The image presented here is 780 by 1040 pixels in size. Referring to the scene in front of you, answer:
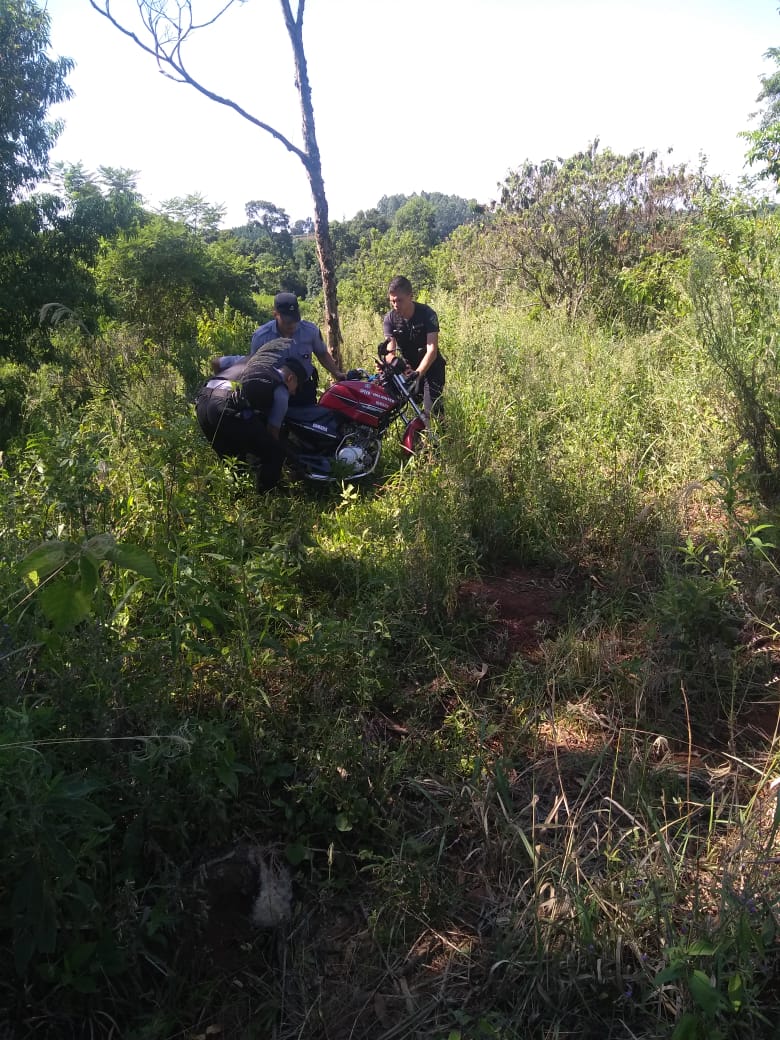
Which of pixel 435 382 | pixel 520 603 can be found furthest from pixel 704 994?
pixel 435 382

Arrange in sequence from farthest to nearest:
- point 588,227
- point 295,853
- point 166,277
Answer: point 166,277, point 588,227, point 295,853

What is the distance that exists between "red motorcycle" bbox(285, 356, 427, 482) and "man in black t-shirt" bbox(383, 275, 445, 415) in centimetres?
29

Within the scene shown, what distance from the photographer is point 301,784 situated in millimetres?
2354

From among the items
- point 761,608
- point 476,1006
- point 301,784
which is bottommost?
point 476,1006

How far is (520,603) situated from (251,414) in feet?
7.04

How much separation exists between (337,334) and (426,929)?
22.7ft

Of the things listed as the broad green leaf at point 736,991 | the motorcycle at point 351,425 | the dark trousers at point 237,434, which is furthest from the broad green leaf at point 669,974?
the motorcycle at point 351,425

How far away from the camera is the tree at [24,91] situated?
22.6ft

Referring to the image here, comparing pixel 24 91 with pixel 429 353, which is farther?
pixel 24 91

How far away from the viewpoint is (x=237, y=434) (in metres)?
4.53

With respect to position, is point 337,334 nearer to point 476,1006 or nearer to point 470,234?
point 470,234

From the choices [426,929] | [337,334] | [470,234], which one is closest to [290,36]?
[337,334]

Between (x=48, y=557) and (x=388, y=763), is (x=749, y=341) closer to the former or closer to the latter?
(x=388, y=763)

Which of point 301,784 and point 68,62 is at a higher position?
point 68,62
